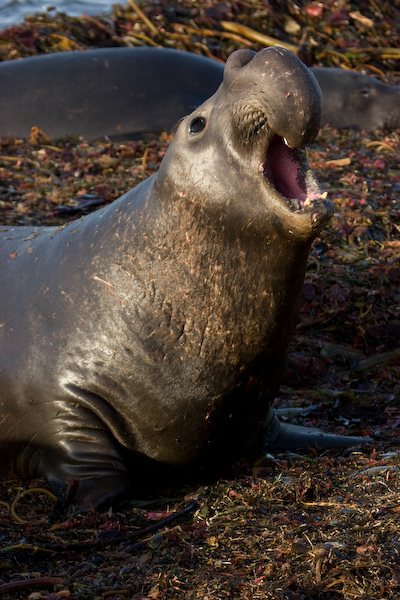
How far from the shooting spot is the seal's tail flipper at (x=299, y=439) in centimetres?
471

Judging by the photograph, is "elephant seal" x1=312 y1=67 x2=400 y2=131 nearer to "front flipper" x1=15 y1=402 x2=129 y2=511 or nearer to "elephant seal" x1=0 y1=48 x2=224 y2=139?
"elephant seal" x1=0 y1=48 x2=224 y2=139

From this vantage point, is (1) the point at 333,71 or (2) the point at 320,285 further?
(1) the point at 333,71

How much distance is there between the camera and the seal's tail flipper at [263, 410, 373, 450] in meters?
4.71

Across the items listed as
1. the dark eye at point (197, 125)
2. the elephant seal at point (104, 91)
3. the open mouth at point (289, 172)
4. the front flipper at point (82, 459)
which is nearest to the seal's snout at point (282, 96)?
the open mouth at point (289, 172)

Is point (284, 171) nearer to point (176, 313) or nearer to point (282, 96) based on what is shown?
point (282, 96)

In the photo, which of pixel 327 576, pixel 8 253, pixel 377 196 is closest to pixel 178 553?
pixel 327 576

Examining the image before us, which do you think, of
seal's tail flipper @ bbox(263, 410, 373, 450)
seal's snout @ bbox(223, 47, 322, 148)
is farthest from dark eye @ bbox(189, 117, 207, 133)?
seal's tail flipper @ bbox(263, 410, 373, 450)

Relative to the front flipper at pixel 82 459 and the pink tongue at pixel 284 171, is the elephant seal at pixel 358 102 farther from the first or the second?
the front flipper at pixel 82 459

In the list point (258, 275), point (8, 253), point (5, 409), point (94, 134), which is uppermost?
point (258, 275)

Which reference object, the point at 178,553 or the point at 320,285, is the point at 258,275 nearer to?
the point at 178,553

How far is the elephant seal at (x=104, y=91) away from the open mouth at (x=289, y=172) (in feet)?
19.0

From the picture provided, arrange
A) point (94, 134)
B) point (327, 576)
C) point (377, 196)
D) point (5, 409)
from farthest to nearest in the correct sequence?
point (94, 134)
point (377, 196)
point (5, 409)
point (327, 576)

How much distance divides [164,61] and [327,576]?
8.22 meters

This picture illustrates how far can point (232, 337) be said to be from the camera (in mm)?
4047
